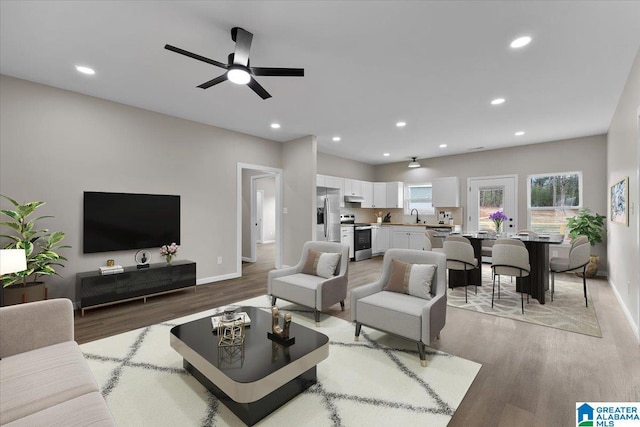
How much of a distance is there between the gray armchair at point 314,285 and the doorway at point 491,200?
17.2 ft

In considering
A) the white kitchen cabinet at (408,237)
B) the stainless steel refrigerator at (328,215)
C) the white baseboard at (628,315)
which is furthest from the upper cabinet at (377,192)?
the white baseboard at (628,315)

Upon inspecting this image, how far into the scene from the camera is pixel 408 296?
115 inches

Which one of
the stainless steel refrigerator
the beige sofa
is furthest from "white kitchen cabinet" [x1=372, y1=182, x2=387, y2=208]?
the beige sofa

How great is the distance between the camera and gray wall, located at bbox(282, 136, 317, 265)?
5938 millimetres

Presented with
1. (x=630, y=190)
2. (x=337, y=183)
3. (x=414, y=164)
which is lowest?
(x=630, y=190)

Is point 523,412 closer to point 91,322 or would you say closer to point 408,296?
point 408,296

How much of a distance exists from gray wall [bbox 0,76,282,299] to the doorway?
5.62 metres

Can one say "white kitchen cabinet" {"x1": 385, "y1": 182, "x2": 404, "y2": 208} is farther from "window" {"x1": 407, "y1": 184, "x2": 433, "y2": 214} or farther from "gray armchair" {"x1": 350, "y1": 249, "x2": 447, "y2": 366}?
"gray armchair" {"x1": 350, "y1": 249, "x2": 447, "y2": 366}

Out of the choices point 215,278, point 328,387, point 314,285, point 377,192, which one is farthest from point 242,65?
point 377,192

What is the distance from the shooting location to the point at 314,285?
3.41m

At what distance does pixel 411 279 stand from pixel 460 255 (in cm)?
179

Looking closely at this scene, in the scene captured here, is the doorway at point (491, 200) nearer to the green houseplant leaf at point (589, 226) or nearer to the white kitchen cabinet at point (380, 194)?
the green houseplant leaf at point (589, 226)

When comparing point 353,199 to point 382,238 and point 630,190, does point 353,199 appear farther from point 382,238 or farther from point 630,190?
point 630,190

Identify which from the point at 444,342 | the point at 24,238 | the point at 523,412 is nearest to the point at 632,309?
the point at 444,342
